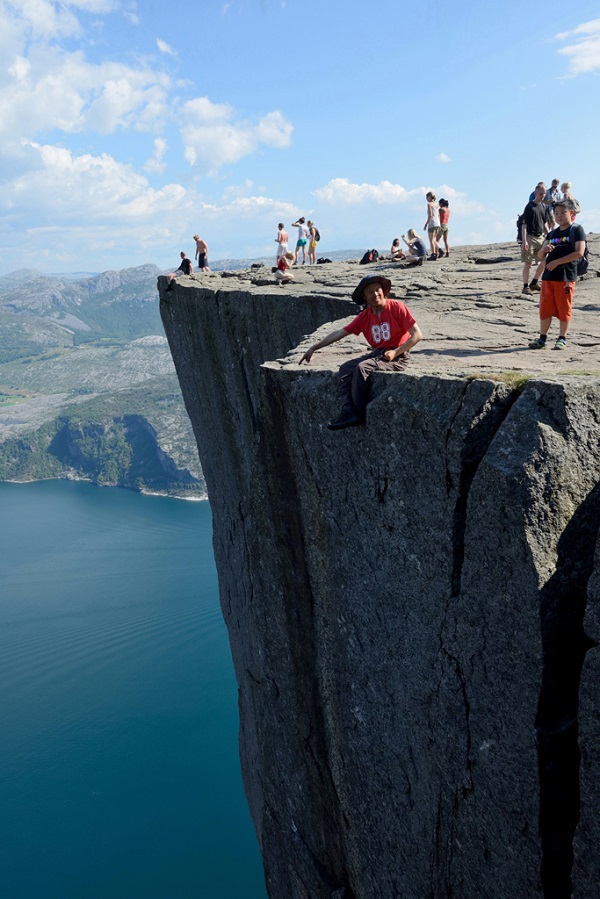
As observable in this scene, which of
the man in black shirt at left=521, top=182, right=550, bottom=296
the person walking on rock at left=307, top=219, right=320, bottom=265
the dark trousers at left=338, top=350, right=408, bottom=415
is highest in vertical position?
the person walking on rock at left=307, top=219, right=320, bottom=265

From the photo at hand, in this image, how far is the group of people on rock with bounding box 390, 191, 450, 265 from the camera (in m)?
16.5

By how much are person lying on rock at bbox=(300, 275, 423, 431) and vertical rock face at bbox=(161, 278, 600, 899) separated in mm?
157

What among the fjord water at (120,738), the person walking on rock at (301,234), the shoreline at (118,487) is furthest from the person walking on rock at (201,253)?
the shoreline at (118,487)

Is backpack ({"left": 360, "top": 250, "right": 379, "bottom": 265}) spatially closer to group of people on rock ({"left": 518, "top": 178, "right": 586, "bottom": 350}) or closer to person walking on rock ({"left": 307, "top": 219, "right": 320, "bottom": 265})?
person walking on rock ({"left": 307, "top": 219, "right": 320, "bottom": 265})

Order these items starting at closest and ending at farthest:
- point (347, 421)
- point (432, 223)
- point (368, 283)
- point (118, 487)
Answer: point (347, 421) < point (368, 283) < point (432, 223) < point (118, 487)

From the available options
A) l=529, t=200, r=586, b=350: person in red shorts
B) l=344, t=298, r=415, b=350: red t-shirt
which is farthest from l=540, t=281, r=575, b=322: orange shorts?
l=344, t=298, r=415, b=350: red t-shirt

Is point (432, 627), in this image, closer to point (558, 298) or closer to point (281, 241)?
point (558, 298)

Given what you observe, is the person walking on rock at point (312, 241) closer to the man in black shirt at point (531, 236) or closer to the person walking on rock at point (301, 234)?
the person walking on rock at point (301, 234)

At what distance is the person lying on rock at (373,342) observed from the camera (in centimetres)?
530

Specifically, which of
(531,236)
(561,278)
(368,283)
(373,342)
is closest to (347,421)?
(373,342)

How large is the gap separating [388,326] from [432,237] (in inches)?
496

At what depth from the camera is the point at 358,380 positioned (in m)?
5.28

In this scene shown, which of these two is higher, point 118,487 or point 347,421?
point 347,421

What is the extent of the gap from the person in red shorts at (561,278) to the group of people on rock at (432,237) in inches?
388
